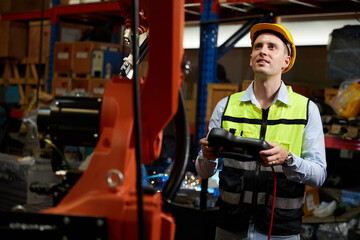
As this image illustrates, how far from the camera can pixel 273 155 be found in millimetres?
1922

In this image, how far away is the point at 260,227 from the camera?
2.25 meters

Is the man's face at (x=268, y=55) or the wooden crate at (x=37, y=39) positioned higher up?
the wooden crate at (x=37, y=39)

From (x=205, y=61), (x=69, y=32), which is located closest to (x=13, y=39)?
(x=69, y=32)

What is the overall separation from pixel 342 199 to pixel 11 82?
22.7 feet

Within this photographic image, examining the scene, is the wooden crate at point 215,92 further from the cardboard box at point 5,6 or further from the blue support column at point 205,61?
the cardboard box at point 5,6

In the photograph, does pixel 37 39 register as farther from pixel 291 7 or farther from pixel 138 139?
pixel 138 139

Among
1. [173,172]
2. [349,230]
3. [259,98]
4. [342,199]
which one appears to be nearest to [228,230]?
[259,98]

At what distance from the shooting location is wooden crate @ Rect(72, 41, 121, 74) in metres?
8.44

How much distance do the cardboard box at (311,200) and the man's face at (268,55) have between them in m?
2.80

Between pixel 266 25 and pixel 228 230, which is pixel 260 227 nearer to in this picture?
pixel 228 230

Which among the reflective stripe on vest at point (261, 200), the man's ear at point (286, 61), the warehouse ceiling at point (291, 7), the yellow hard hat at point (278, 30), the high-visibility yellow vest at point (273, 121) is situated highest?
the warehouse ceiling at point (291, 7)

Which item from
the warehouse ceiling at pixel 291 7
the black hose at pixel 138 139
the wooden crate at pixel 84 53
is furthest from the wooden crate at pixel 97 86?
the black hose at pixel 138 139

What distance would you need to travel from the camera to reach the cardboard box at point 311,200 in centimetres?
492

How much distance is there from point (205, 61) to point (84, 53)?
2.58 m
